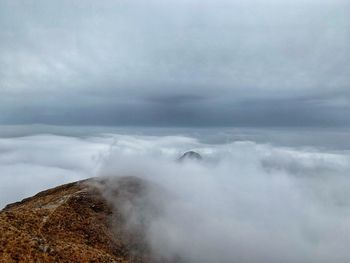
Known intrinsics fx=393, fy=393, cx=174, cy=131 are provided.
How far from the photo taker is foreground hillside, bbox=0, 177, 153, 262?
5475 centimetres

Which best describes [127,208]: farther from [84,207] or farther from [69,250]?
[69,250]

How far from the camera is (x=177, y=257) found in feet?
356

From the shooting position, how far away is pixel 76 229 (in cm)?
8275

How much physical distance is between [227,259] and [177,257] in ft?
123

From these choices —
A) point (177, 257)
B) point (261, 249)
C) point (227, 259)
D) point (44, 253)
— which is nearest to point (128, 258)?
Answer: point (177, 257)

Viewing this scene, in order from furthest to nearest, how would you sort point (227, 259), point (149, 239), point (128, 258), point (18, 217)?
point (227, 259), point (149, 239), point (128, 258), point (18, 217)

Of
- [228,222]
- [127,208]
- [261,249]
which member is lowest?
[261,249]

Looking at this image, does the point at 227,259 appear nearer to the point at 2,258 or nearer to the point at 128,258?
the point at 128,258

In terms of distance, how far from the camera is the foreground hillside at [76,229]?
180 feet

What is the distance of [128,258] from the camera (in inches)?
3430

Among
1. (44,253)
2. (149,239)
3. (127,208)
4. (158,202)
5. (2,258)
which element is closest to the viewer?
(2,258)

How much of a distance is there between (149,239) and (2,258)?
2234 inches

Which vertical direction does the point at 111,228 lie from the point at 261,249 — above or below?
above

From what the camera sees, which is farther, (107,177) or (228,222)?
(228,222)
